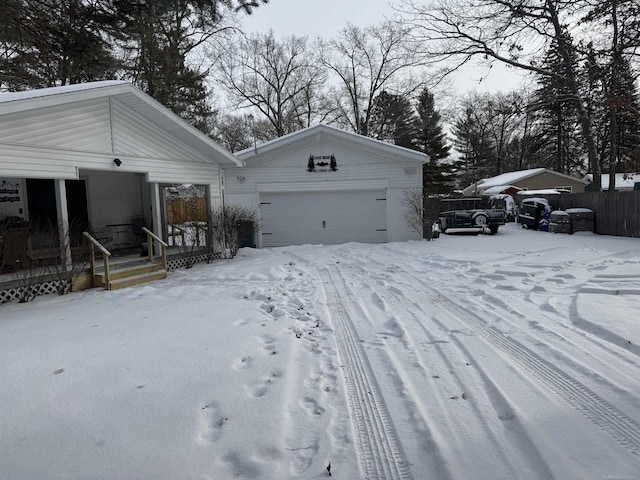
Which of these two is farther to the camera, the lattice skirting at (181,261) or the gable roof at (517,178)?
the gable roof at (517,178)

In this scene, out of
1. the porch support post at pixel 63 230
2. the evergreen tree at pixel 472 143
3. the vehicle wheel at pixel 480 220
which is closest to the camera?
the porch support post at pixel 63 230

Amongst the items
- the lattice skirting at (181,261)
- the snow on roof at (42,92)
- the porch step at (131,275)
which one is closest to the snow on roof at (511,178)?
the lattice skirting at (181,261)

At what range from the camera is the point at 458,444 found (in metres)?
2.41

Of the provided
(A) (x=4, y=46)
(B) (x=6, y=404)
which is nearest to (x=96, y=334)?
(B) (x=6, y=404)

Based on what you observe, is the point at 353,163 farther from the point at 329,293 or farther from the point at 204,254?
the point at 329,293

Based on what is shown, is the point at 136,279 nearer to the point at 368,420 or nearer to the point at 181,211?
the point at 368,420

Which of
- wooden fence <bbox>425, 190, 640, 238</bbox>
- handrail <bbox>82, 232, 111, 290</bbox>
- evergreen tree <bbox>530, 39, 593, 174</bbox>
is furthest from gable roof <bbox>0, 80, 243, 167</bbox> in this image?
evergreen tree <bbox>530, 39, 593, 174</bbox>

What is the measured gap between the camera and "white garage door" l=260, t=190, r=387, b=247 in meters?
14.0

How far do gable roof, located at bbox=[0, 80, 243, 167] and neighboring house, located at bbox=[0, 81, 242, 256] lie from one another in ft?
0.05

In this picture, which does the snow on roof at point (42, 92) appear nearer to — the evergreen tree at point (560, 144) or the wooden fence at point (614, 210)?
the wooden fence at point (614, 210)

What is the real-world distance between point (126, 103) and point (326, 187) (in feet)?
23.0

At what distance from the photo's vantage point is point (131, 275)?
27.0ft

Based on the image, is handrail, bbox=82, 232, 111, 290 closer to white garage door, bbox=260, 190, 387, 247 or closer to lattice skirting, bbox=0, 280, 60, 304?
lattice skirting, bbox=0, 280, 60, 304

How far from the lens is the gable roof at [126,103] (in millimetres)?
6223
